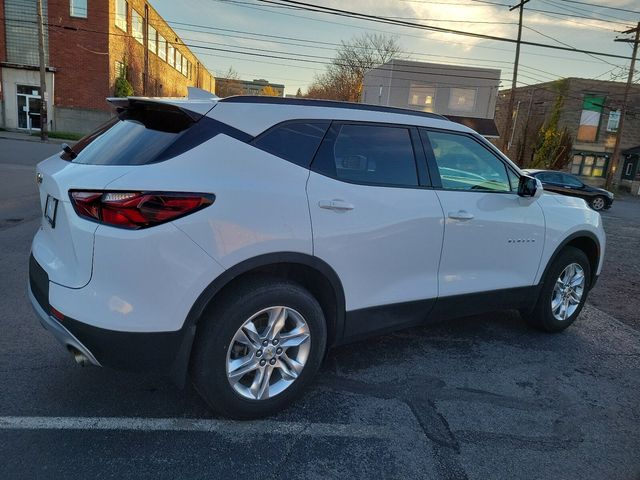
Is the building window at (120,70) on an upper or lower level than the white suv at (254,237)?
upper

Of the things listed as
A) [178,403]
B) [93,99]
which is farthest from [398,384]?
[93,99]

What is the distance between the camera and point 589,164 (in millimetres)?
39125

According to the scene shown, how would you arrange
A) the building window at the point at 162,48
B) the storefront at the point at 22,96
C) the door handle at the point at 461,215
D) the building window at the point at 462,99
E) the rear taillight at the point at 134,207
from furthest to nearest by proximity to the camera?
1. the building window at the point at 162,48
2. the building window at the point at 462,99
3. the storefront at the point at 22,96
4. the door handle at the point at 461,215
5. the rear taillight at the point at 134,207

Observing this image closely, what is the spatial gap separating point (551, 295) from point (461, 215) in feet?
5.44

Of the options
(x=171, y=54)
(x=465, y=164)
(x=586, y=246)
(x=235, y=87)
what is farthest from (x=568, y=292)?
(x=235, y=87)

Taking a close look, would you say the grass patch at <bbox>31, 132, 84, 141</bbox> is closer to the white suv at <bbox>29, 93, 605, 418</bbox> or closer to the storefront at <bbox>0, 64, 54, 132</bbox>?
the storefront at <bbox>0, 64, 54, 132</bbox>

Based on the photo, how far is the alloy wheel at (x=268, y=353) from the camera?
8.91ft

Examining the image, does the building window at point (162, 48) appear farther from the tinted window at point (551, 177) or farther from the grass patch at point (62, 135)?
the tinted window at point (551, 177)

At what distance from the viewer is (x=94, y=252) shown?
7.55ft

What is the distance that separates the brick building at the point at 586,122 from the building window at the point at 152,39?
32.6m

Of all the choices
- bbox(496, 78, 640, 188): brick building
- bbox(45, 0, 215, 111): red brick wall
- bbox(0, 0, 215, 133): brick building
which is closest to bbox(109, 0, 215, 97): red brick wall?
bbox(45, 0, 215, 111): red brick wall

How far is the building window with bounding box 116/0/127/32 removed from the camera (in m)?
31.2

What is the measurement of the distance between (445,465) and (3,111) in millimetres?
35607

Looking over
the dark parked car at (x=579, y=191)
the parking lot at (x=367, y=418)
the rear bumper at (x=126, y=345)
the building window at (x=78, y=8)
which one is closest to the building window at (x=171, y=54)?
the building window at (x=78, y=8)
